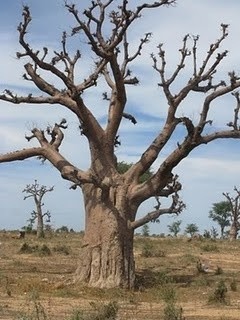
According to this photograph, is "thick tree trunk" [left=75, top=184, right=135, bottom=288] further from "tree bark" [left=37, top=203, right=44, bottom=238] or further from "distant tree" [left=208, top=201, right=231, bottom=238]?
"distant tree" [left=208, top=201, right=231, bottom=238]

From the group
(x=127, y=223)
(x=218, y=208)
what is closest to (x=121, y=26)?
A: (x=127, y=223)

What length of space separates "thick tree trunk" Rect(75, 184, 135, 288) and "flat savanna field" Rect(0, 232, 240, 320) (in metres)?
0.36

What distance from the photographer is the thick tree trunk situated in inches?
557

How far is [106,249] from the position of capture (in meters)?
14.2

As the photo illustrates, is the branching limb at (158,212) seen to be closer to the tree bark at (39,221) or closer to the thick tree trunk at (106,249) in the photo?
the thick tree trunk at (106,249)

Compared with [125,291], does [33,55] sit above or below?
above

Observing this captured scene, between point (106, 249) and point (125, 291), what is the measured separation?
0.90 m

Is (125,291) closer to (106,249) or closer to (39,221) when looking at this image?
(106,249)

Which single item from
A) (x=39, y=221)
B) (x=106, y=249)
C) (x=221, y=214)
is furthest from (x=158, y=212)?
(x=221, y=214)

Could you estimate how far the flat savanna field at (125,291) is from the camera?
1077cm

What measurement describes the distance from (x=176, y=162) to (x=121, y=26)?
2.85 meters

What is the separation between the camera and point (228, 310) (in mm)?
11469

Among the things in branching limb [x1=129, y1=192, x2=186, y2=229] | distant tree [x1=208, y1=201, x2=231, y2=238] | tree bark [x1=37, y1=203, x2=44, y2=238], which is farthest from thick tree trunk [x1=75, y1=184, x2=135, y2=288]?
distant tree [x1=208, y1=201, x2=231, y2=238]

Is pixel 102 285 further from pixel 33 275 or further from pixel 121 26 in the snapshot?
pixel 121 26
